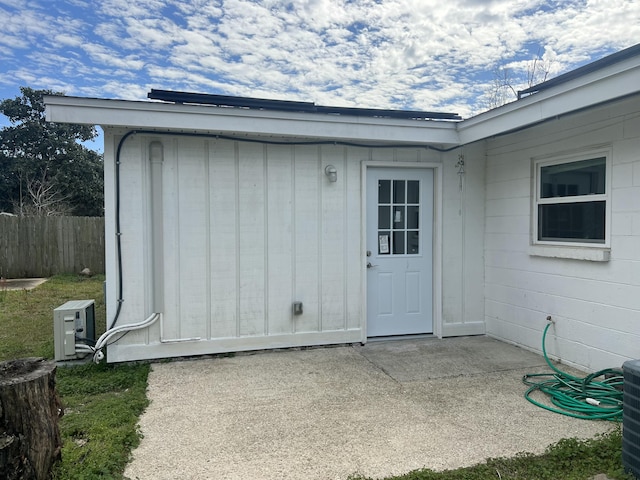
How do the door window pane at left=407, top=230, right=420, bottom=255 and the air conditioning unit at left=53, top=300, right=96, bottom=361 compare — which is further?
the door window pane at left=407, top=230, right=420, bottom=255

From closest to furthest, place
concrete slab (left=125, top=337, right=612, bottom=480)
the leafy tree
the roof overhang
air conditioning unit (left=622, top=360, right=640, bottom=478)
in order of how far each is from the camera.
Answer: air conditioning unit (left=622, top=360, right=640, bottom=478) < concrete slab (left=125, top=337, right=612, bottom=480) < the roof overhang < the leafy tree

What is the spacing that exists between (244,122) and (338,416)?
2845 mm

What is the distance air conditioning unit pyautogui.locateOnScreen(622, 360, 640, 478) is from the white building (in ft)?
4.78

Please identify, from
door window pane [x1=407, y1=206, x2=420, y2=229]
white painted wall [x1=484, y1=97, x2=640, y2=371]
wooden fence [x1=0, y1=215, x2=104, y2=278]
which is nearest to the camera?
white painted wall [x1=484, y1=97, x2=640, y2=371]

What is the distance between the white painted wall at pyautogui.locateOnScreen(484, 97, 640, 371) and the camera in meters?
3.46

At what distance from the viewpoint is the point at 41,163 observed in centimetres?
1678

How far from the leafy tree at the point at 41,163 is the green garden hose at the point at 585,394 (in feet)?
55.7

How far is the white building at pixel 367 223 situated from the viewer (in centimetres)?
375

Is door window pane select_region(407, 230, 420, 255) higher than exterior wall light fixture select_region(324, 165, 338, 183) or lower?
lower

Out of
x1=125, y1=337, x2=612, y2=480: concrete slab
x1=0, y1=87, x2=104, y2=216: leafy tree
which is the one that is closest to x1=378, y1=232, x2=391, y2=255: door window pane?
x1=125, y1=337, x2=612, y2=480: concrete slab

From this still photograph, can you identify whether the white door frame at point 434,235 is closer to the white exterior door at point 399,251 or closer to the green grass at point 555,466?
the white exterior door at point 399,251

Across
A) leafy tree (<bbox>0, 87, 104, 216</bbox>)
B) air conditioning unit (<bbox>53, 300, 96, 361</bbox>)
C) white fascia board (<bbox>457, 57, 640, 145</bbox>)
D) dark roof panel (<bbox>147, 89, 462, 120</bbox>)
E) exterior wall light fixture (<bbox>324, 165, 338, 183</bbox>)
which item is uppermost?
leafy tree (<bbox>0, 87, 104, 216</bbox>)

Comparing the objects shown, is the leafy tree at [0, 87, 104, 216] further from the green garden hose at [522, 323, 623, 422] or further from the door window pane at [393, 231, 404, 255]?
the green garden hose at [522, 323, 623, 422]

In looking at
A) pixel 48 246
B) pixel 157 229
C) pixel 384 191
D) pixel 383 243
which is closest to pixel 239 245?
pixel 157 229
